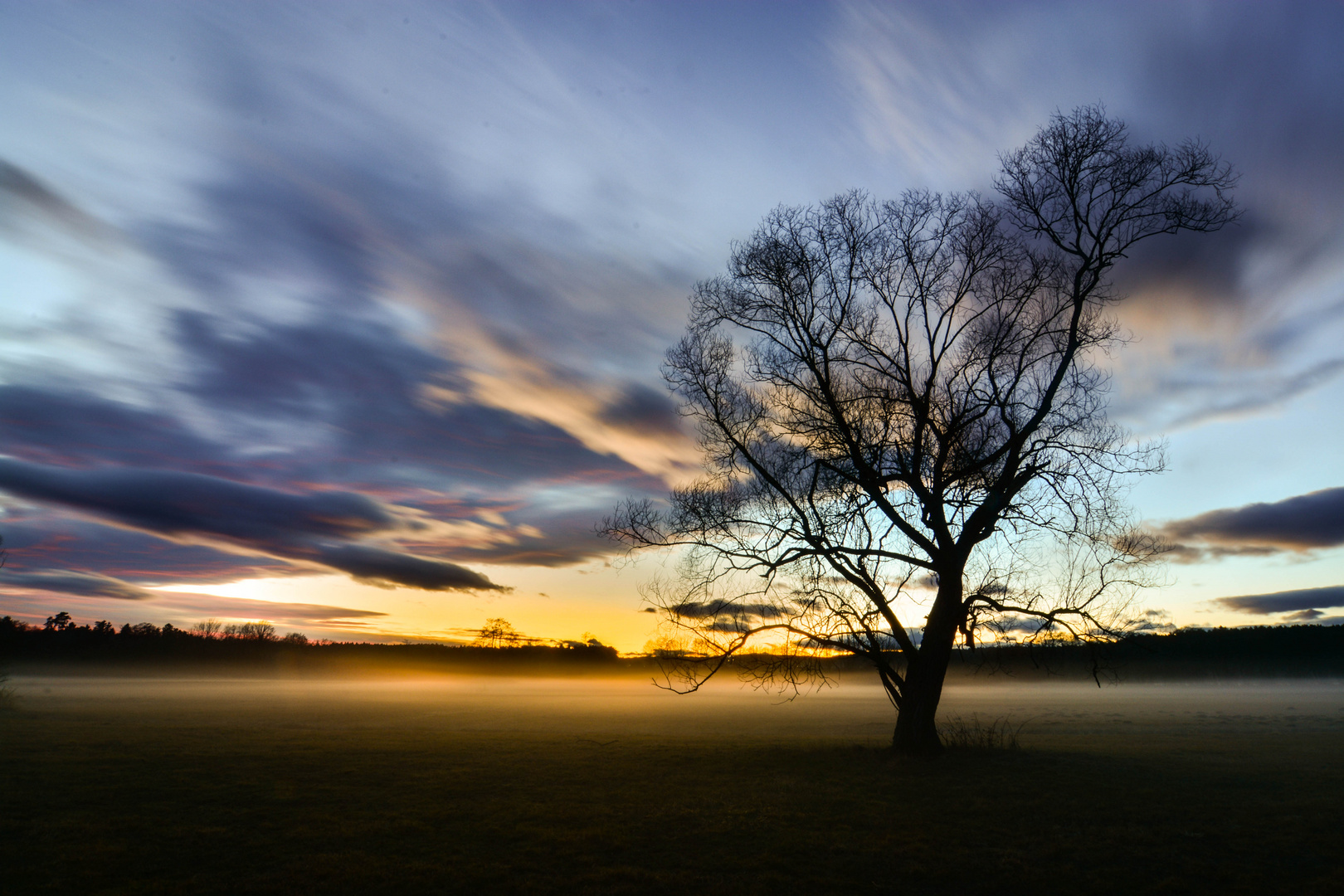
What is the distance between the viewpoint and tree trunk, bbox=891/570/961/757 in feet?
64.1

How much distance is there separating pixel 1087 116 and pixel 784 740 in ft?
79.5

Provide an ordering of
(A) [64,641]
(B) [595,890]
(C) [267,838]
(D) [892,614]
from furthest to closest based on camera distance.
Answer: (A) [64,641] < (D) [892,614] < (C) [267,838] < (B) [595,890]

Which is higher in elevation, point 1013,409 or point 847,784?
point 1013,409

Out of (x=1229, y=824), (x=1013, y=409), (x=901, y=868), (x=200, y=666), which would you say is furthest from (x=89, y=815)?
(x=200, y=666)

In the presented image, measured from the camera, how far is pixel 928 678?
19.6 meters

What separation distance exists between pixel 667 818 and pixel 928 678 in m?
9.34

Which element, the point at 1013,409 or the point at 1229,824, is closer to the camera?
the point at 1229,824

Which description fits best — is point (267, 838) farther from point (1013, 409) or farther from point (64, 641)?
point (64, 641)

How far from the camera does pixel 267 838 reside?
12.2m

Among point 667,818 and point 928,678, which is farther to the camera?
point 928,678

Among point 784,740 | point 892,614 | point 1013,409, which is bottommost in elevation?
point 784,740

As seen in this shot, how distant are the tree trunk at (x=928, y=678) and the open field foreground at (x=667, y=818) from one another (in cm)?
90

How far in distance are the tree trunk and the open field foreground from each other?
904 millimetres

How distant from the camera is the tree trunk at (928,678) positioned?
19531mm
